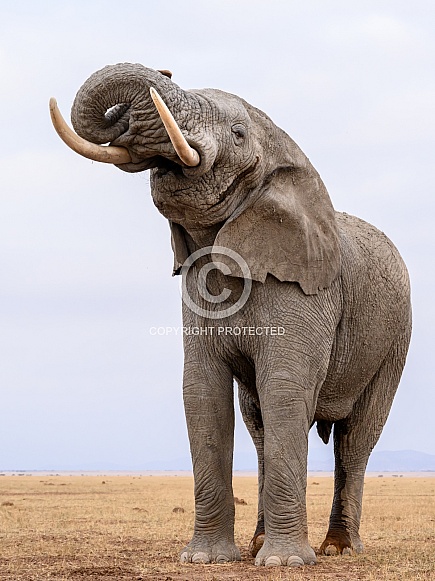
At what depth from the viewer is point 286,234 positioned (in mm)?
9102

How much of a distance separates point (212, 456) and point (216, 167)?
2542mm

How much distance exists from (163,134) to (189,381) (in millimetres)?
2444

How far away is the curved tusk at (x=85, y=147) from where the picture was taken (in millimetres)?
7488

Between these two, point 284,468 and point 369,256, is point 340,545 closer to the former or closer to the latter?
point 284,468

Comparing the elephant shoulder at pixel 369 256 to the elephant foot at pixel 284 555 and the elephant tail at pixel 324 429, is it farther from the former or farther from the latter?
the elephant foot at pixel 284 555

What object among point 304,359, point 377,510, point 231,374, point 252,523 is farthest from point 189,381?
point 377,510

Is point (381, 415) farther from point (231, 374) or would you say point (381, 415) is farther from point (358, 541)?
point (231, 374)

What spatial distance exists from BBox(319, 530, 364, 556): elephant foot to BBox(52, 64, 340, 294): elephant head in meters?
2.71

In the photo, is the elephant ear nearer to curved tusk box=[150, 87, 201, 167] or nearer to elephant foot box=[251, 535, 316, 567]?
curved tusk box=[150, 87, 201, 167]

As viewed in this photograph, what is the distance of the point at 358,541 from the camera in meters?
10.5

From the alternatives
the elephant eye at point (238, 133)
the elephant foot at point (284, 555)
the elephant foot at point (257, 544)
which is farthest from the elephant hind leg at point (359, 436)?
the elephant eye at point (238, 133)

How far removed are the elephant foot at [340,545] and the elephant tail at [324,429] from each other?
98 cm

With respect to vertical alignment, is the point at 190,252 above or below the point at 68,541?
above

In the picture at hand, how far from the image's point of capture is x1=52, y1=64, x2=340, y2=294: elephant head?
7.79 meters
